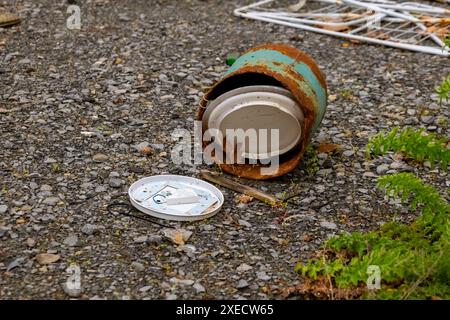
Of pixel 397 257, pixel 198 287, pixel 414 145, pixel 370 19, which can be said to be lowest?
pixel 198 287

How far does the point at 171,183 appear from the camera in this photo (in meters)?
4.89

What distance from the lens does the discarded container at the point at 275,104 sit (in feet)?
15.7

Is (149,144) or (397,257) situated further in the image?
(149,144)

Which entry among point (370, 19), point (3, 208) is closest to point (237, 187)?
point (3, 208)

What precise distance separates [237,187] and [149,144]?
2.73 ft

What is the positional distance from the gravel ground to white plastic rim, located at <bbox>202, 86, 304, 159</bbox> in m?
0.26

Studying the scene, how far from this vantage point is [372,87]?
6461 millimetres

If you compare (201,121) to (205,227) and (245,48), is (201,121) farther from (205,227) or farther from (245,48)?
(245,48)

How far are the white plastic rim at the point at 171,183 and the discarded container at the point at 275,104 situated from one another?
0.26 m

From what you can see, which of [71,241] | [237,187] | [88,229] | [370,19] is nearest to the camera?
[71,241]

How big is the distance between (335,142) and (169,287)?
2077mm

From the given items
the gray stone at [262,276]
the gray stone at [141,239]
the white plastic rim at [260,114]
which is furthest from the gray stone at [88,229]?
the white plastic rim at [260,114]

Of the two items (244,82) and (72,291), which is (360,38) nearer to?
(244,82)

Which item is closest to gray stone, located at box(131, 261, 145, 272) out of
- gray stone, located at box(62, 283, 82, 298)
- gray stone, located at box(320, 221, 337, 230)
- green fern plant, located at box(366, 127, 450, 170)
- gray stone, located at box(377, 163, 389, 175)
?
gray stone, located at box(62, 283, 82, 298)
